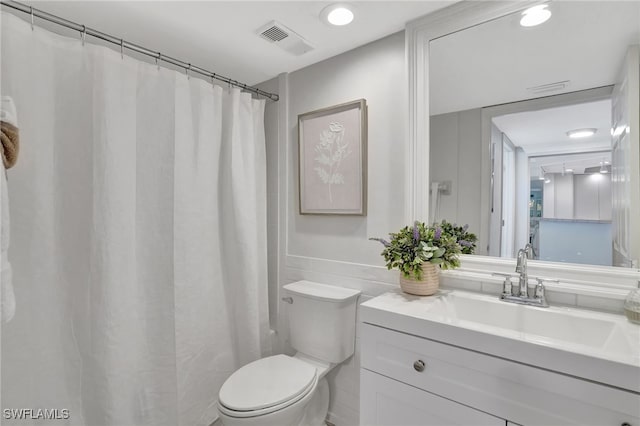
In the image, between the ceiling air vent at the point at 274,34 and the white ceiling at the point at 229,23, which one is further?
the ceiling air vent at the point at 274,34

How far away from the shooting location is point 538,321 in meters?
1.12

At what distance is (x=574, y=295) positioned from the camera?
1147 millimetres

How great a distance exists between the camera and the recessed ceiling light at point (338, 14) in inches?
53.2

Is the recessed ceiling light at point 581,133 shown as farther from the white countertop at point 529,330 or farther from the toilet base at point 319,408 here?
the toilet base at point 319,408

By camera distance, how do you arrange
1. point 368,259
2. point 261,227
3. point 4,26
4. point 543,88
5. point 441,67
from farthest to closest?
point 261,227
point 368,259
point 441,67
point 543,88
point 4,26

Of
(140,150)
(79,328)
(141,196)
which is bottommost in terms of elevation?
(79,328)

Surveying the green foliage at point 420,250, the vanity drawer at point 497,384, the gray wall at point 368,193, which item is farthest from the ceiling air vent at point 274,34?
the vanity drawer at point 497,384

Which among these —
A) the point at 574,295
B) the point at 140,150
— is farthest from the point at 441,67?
the point at 140,150

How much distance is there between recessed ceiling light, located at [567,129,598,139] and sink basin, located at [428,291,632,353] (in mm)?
682

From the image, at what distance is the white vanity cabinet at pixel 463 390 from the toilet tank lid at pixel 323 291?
383 mm

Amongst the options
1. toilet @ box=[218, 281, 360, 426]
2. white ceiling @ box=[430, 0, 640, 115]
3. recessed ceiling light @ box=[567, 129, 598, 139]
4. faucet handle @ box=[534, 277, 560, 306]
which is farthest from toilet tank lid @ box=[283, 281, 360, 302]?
recessed ceiling light @ box=[567, 129, 598, 139]

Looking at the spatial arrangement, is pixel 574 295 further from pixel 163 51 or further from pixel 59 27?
pixel 59 27

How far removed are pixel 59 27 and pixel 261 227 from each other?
4.72ft

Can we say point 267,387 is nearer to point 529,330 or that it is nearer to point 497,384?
point 497,384
